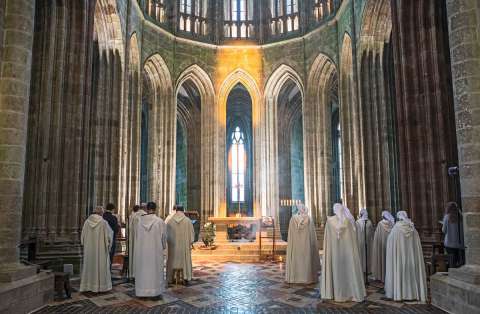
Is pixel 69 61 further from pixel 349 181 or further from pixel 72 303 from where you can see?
pixel 349 181

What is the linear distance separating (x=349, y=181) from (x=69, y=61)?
39.8ft

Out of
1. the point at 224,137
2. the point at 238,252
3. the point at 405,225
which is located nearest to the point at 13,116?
the point at 405,225

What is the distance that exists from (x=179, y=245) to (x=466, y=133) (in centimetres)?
614

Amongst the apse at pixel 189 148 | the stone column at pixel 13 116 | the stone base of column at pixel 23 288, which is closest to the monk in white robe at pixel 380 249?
the stone base of column at pixel 23 288

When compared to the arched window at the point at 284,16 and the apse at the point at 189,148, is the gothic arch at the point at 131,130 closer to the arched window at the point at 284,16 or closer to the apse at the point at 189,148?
the apse at the point at 189,148

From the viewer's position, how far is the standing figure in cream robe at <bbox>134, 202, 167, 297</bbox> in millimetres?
7766

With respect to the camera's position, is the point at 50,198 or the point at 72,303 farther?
the point at 50,198

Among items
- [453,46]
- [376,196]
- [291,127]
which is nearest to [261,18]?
[291,127]

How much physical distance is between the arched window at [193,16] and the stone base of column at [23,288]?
17358mm

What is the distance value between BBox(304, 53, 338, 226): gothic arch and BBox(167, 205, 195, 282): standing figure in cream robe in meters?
12.0

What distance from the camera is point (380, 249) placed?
976 cm

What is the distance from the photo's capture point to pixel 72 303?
24.3ft

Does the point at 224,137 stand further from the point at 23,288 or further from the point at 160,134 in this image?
the point at 23,288

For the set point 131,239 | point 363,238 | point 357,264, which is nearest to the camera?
point 357,264
